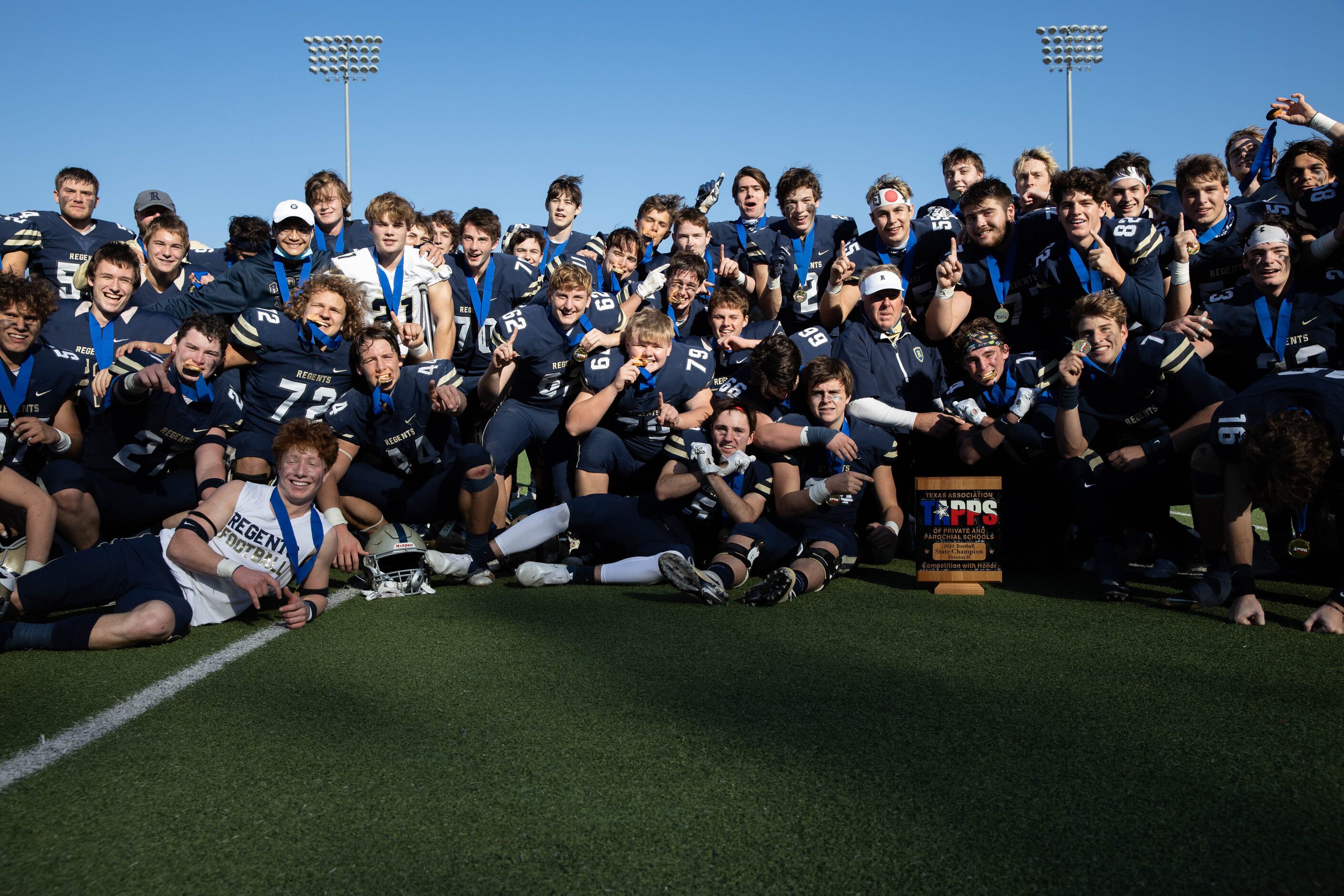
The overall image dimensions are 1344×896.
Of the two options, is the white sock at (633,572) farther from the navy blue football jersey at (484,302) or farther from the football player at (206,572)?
the navy blue football jersey at (484,302)

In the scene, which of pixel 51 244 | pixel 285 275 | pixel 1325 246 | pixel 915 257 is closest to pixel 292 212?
pixel 285 275

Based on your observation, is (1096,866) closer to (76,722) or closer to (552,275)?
(76,722)

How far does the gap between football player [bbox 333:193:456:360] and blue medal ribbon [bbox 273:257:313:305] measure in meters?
0.19

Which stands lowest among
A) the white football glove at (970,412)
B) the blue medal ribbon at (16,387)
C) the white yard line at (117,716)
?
the white yard line at (117,716)

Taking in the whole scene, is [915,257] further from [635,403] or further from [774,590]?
[774,590]

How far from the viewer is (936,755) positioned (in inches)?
115

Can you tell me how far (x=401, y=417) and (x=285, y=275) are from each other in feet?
4.80

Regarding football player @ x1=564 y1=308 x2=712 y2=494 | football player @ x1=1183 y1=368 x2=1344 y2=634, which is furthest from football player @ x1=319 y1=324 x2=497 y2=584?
football player @ x1=1183 y1=368 x2=1344 y2=634

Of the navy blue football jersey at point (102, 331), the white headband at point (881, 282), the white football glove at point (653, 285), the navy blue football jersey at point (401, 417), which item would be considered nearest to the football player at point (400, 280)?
the navy blue football jersey at point (401, 417)

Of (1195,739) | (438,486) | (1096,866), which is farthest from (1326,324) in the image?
(438,486)

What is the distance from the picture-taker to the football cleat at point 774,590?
502cm

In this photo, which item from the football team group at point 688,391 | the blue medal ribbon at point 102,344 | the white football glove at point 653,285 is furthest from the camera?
the white football glove at point 653,285

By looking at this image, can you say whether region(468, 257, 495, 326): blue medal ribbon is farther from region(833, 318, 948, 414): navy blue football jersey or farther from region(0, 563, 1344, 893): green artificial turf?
region(0, 563, 1344, 893): green artificial turf

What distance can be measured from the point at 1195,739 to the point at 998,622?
1662mm
